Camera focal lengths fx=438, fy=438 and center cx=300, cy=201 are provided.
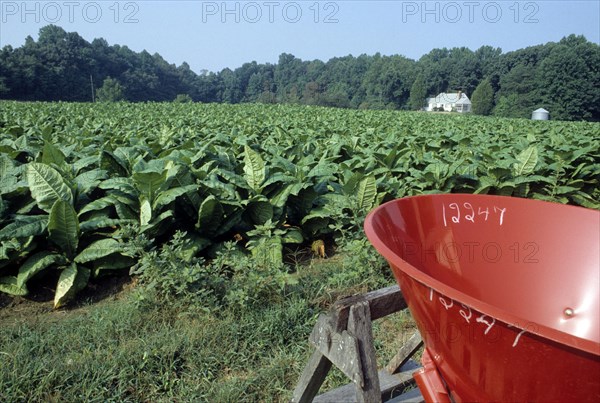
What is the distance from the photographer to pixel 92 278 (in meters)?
3.36

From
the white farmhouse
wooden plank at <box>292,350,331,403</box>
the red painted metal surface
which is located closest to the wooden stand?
wooden plank at <box>292,350,331,403</box>

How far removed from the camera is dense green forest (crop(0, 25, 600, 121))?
2180 inches

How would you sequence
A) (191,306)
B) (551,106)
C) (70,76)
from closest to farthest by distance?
1. (191,306)
2. (70,76)
3. (551,106)

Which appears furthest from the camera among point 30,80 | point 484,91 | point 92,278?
point 484,91

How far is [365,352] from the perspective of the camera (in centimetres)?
150

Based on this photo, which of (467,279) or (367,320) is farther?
(467,279)

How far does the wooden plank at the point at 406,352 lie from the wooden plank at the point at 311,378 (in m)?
0.62

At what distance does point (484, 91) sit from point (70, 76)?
62.6 meters

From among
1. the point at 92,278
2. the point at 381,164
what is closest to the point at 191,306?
the point at 92,278

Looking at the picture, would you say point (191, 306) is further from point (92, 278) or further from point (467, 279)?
point (467, 279)

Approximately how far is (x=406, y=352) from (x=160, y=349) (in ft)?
4.43

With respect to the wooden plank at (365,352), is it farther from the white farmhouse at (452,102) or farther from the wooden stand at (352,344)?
the white farmhouse at (452,102)

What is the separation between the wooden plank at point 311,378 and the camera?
5.41 feet

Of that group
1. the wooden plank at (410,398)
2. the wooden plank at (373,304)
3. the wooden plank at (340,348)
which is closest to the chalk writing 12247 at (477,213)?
the wooden plank at (373,304)
